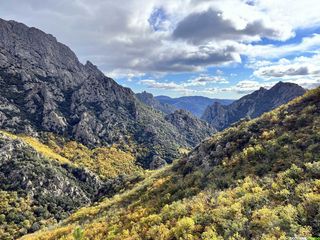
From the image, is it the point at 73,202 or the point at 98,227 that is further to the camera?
the point at 73,202

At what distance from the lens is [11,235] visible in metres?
135

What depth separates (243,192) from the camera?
82.8 ft

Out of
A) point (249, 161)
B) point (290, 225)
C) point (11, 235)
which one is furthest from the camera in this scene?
point (11, 235)

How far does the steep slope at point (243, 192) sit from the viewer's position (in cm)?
1912

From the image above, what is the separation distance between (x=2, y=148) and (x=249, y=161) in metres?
197

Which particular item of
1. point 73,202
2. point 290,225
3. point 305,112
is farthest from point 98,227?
point 73,202

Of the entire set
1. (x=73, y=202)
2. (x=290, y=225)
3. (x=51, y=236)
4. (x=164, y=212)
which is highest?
(x=290, y=225)

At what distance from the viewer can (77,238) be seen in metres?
27.6

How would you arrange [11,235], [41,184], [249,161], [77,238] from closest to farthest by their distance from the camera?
[77,238] < [249,161] < [11,235] < [41,184]

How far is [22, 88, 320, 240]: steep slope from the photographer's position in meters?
19.1

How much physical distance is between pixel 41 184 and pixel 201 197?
183425 mm

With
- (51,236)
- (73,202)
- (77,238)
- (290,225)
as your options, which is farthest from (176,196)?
(73,202)

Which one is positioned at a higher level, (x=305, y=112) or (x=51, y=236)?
(x=305, y=112)

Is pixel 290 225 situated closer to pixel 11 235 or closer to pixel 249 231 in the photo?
pixel 249 231
